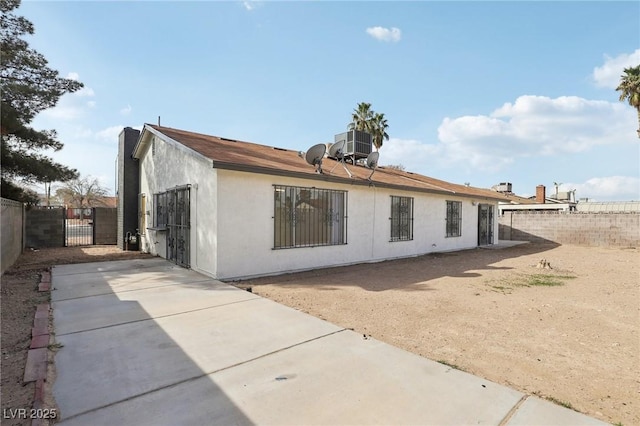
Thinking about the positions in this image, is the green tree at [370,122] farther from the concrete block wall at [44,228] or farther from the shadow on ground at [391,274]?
the concrete block wall at [44,228]

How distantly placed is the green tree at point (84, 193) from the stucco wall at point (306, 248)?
47.4 m

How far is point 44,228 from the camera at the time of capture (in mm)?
13289

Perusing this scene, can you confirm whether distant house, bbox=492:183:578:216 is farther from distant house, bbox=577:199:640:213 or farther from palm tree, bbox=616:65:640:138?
palm tree, bbox=616:65:640:138

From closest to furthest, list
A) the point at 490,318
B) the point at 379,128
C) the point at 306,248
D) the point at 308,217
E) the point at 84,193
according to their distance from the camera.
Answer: the point at 490,318 → the point at 306,248 → the point at 308,217 → the point at 379,128 → the point at 84,193

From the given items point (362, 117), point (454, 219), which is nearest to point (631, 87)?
point (454, 219)

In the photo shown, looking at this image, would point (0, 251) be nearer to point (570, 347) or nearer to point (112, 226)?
point (112, 226)

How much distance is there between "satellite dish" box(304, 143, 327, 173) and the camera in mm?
8828

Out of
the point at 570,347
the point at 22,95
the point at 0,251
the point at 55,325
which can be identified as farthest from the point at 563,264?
the point at 22,95

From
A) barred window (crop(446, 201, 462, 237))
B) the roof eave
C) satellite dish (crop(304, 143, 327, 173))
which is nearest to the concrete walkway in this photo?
the roof eave

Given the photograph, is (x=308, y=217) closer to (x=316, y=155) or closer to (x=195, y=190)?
(x=316, y=155)

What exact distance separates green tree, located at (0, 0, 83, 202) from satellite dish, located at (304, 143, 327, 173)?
836cm

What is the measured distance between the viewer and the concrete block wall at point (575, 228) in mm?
16312

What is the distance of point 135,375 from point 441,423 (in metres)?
2.62

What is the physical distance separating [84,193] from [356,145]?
151 feet
